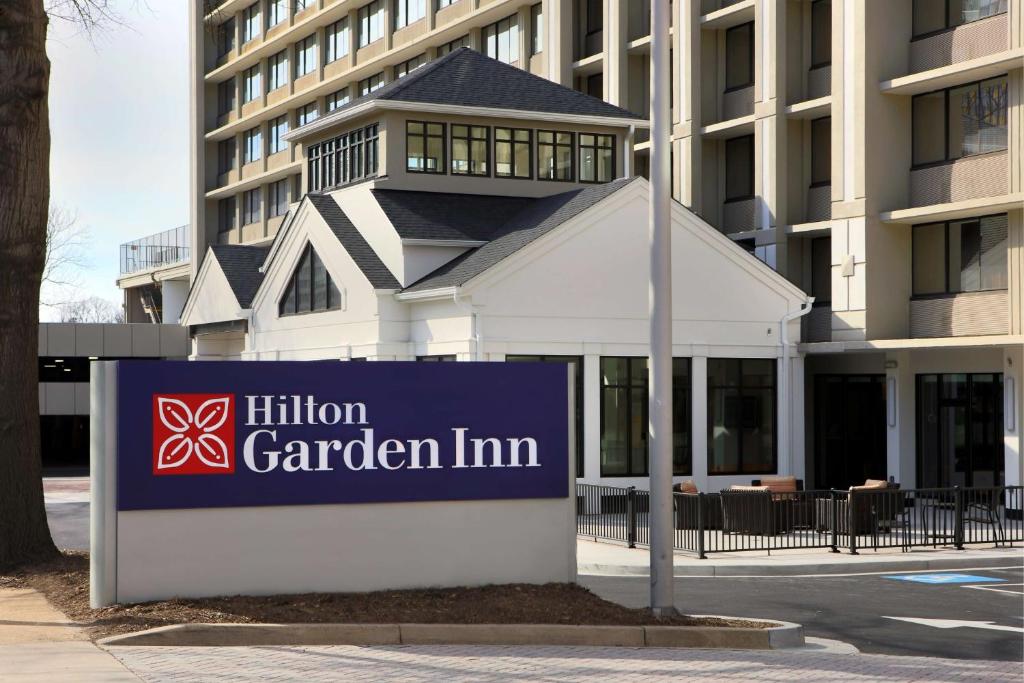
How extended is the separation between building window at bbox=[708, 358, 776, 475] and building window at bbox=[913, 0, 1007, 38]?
8384 millimetres

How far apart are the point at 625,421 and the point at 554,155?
8.86 m

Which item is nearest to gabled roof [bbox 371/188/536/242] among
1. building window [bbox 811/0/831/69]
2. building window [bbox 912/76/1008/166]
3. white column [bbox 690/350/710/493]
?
white column [bbox 690/350/710/493]

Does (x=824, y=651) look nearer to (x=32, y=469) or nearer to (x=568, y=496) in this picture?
(x=568, y=496)

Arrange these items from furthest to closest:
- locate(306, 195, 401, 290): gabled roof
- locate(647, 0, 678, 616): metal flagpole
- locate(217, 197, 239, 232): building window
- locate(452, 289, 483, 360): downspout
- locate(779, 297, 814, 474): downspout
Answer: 1. locate(217, 197, 239, 232): building window
2. locate(306, 195, 401, 290): gabled roof
3. locate(779, 297, 814, 474): downspout
4. locate(452, 289, 483, 360): downspout
5. locate(647, 0, 678, 616): metal flagpole

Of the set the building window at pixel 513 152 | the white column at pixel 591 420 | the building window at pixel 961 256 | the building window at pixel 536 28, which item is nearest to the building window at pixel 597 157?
the building window at pixel 513 152

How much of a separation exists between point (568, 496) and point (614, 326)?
53.3ft

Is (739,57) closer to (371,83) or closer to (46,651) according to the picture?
(371,83)

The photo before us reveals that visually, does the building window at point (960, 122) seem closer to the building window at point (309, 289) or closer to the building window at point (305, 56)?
the building window at point (309, 289)

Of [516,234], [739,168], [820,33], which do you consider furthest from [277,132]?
[516,234]

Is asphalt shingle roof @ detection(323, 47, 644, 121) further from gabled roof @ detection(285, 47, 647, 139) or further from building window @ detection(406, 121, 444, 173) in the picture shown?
building window @ detection(406, 121, 444, 173)

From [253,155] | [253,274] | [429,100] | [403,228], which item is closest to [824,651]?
[403,228]

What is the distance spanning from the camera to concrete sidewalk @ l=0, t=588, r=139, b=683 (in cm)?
1012

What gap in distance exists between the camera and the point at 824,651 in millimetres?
12969

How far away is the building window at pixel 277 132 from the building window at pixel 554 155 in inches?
1228
